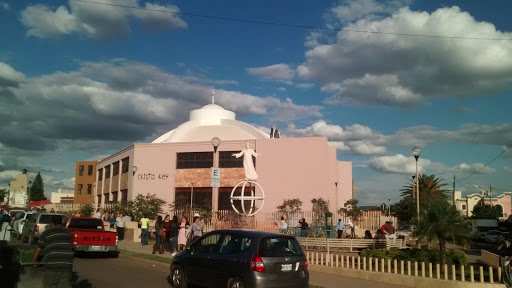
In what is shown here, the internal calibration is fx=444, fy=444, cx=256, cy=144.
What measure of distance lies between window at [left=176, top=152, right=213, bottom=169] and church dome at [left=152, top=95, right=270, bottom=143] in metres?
4.90

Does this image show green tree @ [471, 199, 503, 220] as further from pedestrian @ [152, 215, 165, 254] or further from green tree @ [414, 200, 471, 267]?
pedestrian @ [152, 215, 165, 254]

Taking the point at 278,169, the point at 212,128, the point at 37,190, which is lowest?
the point at 278,169

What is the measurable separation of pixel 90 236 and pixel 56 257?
1035 cm

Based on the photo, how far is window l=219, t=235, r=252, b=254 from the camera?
917 centimetres

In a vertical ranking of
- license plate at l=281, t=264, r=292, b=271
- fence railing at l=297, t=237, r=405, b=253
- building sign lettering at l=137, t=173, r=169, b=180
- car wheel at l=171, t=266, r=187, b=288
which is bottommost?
car wheel at l=171, t=266, r=187, b=288

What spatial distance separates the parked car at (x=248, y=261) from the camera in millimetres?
8727

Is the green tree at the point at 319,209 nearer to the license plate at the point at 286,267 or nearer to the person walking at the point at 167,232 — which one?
the person walking at the point at 167,232

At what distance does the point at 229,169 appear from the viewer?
Answer: 138ft

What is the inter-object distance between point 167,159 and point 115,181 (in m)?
10.9

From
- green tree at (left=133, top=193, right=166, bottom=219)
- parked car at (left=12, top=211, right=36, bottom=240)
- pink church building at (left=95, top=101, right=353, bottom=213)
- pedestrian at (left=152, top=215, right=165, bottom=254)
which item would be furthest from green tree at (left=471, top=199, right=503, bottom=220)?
parked car at (left=12, top=211, right=36, bottom=240)

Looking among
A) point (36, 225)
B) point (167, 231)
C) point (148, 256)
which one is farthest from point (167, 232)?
point (36, 225)

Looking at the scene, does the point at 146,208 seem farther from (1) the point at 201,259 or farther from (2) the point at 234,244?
(2) the point at 234,244

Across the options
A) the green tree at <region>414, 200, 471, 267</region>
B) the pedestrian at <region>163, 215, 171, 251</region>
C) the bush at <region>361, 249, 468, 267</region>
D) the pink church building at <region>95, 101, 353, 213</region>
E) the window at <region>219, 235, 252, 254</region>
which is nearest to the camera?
the window at <region>219, 235, 252, 254</region>

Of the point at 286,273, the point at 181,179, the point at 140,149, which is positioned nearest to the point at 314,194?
the point at 181,179
